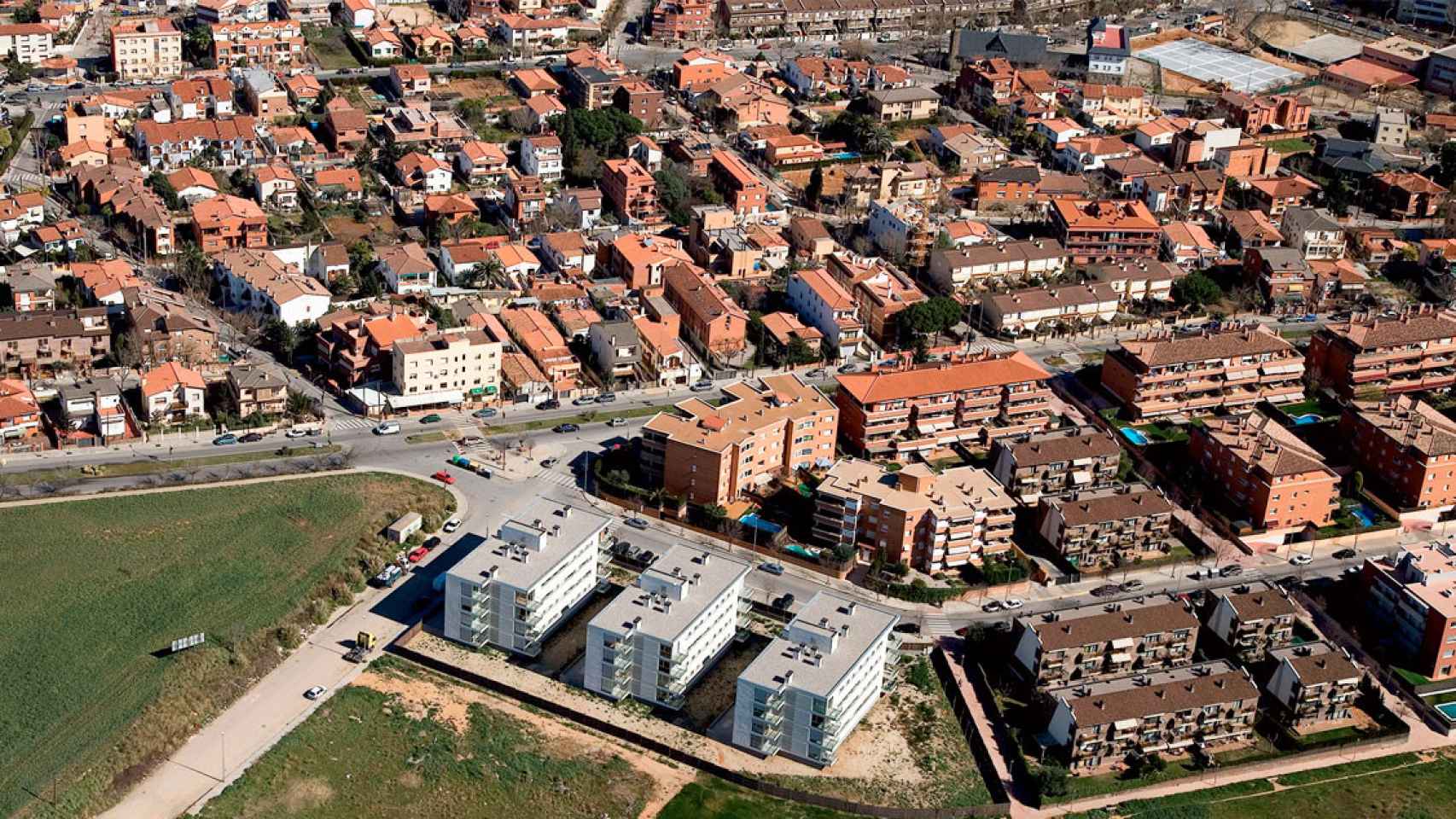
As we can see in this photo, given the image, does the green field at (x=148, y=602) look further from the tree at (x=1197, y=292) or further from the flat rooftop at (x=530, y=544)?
the tree at (x=1197, y=292)

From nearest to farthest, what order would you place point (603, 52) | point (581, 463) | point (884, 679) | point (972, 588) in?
point (884, 679)
point (972, 588)
point (581, 463)
point (603, 52)

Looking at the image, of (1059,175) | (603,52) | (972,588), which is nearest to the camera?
(972,588)

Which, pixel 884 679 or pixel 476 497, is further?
pixel 476 497

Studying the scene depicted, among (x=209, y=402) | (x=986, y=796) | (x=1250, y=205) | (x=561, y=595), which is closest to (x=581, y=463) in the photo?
(x=561, y=595)

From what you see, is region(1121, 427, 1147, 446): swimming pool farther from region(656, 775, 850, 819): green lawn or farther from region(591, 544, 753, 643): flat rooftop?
region(656, 775, 850, 819): green lawn

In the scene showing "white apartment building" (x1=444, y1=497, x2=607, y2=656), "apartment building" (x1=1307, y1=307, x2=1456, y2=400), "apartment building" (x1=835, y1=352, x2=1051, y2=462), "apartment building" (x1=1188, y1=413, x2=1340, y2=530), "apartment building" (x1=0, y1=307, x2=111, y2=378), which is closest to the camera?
"white apartment building" (x1=444, y1=497, x2=607, y2=656)

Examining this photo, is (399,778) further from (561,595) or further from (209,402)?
(209,402)

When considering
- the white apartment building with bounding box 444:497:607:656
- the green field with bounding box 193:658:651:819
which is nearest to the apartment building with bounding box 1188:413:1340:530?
the white apartment building with bounding box 444:497:607:656
